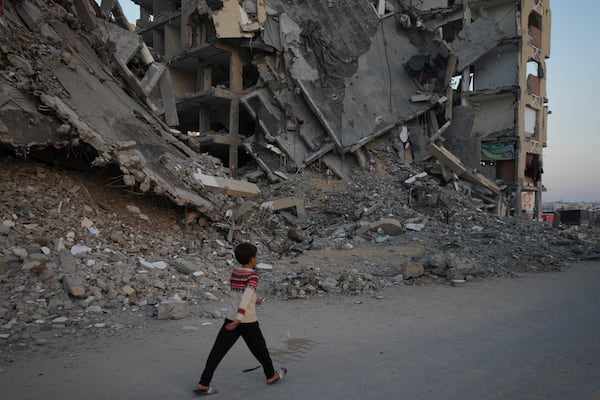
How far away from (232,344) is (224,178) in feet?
23.5

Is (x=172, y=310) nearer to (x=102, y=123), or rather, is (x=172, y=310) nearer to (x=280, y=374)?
(x=280, y=374)

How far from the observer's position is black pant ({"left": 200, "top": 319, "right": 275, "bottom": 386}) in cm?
296

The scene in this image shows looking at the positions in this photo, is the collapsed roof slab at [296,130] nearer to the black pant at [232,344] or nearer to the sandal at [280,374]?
the sandal at [280,374]

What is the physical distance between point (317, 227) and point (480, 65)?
→ 1420 centimetres

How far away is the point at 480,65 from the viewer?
2130cm

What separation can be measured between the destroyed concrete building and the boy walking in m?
12.1

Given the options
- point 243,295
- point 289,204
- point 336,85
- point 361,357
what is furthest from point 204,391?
point 336,85

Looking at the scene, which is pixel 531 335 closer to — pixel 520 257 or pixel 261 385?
pixel 261 385

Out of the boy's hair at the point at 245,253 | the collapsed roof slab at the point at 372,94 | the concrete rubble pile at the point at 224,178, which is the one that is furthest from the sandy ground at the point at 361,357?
the collapsed roof slab at the point at 372,94

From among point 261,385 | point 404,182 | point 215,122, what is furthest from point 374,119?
point 261,385

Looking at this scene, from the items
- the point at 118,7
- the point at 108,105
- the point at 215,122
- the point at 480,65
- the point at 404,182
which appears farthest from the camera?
A: the point at 480,65

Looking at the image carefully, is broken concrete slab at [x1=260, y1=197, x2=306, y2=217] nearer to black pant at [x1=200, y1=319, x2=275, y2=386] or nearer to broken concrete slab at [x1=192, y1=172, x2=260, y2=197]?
broken concrete slab at [x1=192, y1=172, x2=260, y2=197]

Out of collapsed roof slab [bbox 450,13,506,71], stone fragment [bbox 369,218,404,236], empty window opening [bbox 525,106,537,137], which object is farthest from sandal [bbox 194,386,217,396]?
empty window opening [bbox 525,106,537,137]

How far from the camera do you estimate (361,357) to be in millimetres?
3742
